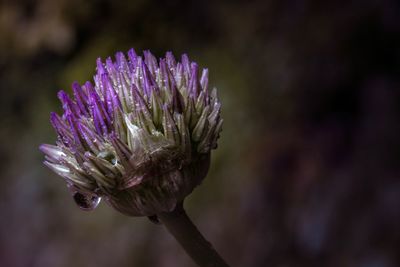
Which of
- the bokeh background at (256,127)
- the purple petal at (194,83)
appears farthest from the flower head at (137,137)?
the bokeh background at (256,127)

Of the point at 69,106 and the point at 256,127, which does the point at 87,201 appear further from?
the point at 256,127

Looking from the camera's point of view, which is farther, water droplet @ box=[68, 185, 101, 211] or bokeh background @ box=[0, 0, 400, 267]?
bokeh background @ box=[0, 0, 400, 267]

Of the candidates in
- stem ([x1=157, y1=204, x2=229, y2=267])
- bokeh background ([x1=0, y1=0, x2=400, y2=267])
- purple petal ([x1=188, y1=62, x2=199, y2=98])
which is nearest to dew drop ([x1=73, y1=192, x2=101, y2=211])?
stem ([x1=157, y1=204, x2=229, y2=267])

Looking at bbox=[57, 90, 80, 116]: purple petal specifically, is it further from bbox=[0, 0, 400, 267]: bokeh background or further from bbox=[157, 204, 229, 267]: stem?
bbox=[0, 0, 400, 267]: bokeh background

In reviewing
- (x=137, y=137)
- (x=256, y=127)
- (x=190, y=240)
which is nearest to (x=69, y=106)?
(x=137, y=137)

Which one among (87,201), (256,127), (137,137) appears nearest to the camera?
(137,137)

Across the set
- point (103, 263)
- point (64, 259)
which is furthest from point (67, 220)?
point (103, 263)

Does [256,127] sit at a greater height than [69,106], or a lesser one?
lesser
